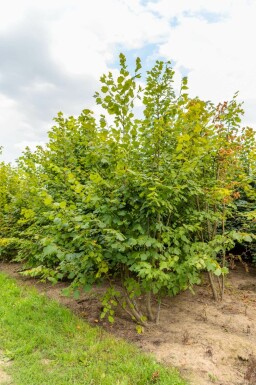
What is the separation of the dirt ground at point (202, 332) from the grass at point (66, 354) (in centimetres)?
21

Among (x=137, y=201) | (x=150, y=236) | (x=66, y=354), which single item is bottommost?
(x=66, y=354)

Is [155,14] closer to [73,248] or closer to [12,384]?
[73,248]

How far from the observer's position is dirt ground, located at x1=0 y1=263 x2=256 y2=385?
2.56m

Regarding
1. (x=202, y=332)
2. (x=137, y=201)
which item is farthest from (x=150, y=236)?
(x=202, y=332)

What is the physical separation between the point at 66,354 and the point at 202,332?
4.86 feet

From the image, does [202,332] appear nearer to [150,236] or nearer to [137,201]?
[150,236]

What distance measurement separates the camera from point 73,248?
10.1ft

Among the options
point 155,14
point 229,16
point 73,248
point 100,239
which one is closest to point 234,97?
point 229,16

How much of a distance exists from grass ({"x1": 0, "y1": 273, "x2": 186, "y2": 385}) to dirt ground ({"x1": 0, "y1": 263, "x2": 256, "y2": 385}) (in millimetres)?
211

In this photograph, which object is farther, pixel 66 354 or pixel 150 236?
pixel 150 236

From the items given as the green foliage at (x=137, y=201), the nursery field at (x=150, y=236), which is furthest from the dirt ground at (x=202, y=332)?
the green foliage at (x=137, y=201)

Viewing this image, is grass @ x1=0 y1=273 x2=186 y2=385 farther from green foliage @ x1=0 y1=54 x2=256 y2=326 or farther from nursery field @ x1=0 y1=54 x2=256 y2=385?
green foliage @ x1=0 y1=54 x2=256 y2=326

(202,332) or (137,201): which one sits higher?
(137,201)

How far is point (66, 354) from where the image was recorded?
2848 millimetres
